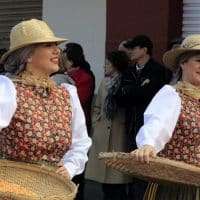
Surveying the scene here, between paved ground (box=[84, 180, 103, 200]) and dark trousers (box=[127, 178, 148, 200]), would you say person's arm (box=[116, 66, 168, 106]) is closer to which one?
dark trousers (box=[127, 178, 148, 200])

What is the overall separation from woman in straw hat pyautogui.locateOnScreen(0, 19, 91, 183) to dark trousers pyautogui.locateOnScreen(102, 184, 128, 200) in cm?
310

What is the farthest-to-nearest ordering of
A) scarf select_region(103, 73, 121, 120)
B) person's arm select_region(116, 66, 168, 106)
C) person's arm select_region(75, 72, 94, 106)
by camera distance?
person's arm select_region(75, 72, 94, 106) < scarf select_region(103, 73, 121, 120) < person's arm select_region(116, 66, 168, 106)

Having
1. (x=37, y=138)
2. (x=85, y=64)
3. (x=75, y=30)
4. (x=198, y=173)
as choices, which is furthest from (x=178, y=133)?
(x=75, y=30)

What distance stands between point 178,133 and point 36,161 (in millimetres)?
874

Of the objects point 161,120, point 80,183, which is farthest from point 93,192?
point 161,120

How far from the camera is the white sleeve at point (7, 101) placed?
4137mm

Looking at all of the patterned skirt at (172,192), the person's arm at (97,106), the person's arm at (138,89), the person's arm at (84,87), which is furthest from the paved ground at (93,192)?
the patterned skirt at (172,192)

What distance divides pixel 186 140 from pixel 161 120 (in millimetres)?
226

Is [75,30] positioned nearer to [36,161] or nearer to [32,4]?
[32,4]

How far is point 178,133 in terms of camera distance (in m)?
4.62

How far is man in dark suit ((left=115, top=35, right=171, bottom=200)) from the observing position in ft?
23.0

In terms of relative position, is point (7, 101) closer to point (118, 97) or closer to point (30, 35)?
point (30, 35)

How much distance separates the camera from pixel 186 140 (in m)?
4.63

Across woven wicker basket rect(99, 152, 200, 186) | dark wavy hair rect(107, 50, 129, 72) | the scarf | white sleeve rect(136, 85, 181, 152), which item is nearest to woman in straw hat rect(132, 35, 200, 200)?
white sleeve rect(136, 85, 181, 152)
